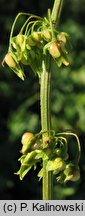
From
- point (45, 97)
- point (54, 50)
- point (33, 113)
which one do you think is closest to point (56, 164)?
point (45, 97)

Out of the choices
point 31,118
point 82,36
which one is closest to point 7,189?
point 31,118

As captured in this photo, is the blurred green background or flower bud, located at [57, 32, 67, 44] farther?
the blurred green background

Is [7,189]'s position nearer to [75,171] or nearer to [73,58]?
[73,58]

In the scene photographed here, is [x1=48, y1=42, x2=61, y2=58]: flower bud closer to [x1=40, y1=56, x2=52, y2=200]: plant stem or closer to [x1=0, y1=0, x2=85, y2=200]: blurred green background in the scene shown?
[x1=40, y1=56, x2=52, y2=200]: plant stem

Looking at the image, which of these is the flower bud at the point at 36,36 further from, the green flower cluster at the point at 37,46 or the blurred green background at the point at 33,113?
the blurred green background at the point at 33,113

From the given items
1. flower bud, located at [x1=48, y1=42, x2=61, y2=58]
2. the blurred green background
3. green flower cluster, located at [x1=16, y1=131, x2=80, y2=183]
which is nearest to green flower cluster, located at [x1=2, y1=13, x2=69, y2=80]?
flower bud, located at [x1=48, y1=42, x2=61, y2=58]

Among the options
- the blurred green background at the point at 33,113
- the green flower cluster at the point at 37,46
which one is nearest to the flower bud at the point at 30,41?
the green flower cluster at the point at 37,46

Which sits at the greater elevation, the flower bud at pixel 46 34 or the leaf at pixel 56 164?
the flower bud at pixel 46 34
